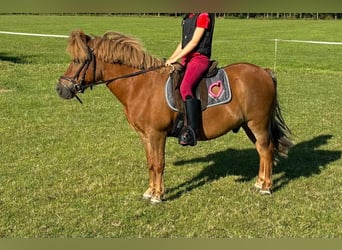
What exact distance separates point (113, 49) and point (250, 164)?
11.8 feet

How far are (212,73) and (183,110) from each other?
592 millimetres

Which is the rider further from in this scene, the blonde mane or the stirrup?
the blonde mane

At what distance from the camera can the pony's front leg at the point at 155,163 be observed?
522 cm

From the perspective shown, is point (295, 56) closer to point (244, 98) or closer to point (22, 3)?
point (244, 98)

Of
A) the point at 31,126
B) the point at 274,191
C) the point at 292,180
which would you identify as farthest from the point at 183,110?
the point at 31,126

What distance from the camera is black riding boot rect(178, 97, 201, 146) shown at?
497 cm

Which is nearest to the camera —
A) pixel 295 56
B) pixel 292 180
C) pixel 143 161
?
pixel 292 180

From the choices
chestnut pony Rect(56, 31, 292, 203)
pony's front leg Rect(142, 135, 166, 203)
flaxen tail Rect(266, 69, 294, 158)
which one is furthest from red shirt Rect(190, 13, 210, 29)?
flaxen tail Rect(266, 69, 294, 158)

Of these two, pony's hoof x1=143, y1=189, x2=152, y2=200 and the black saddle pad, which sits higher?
the black saddle pad

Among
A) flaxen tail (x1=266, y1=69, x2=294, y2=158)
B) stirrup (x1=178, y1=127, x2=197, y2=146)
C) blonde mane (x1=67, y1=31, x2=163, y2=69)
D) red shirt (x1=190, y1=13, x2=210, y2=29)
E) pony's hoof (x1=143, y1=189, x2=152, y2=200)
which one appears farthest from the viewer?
flaxen tail (x1=266, y1=69, x2=294, y2=158)

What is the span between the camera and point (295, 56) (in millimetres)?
28516

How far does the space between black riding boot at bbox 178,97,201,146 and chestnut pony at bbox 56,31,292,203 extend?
6.5 inches

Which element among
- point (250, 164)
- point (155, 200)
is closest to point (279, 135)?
point (250, 164)

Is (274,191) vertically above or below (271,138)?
below
